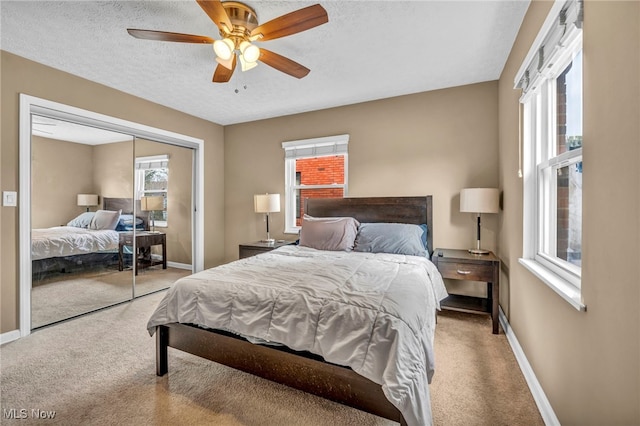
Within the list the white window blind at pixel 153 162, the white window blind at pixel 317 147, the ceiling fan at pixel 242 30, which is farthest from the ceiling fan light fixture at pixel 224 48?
the white window blind at pixel 153 162

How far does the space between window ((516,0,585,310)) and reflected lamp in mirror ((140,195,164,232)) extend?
4314mm

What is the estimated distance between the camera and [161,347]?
197cm

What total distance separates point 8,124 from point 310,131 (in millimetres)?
3184

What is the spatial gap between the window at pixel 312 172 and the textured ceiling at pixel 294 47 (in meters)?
0.68

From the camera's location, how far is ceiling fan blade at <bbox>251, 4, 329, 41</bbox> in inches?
64.6

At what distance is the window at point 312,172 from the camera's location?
398 centimetres

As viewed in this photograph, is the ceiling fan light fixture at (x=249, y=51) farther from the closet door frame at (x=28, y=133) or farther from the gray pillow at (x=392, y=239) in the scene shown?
the closet door frame at (x=28, y=133)

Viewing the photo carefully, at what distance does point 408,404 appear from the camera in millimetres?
1207

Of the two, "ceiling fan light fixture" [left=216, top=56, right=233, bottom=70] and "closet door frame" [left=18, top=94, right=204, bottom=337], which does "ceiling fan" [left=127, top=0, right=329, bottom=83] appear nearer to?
"ceiling fan light fixture" [left=216, top=56, right=233, bottom=70]

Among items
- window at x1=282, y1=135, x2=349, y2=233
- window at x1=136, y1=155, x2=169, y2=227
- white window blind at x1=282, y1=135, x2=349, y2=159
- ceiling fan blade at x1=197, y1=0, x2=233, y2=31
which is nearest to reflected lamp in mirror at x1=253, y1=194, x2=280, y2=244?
window at x1=282, y1=135, x2=349, y2=233

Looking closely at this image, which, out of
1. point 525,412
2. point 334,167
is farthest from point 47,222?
point 525,412

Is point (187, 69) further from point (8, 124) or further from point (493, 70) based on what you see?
point (493, 70)

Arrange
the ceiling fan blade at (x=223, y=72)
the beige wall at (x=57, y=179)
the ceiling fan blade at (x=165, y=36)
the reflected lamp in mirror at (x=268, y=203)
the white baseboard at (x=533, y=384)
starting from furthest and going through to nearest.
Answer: the reflected lamp in mirror at (x=268, y=203)
the beige wall at (x=57, y=179)
the ceiling fan blade at (x=223, y=72)
the ceiling fan blade at (x=165, y=36)
the white baseboard at (x=533, y=384)

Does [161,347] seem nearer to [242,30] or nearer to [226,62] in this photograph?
[226,62]
